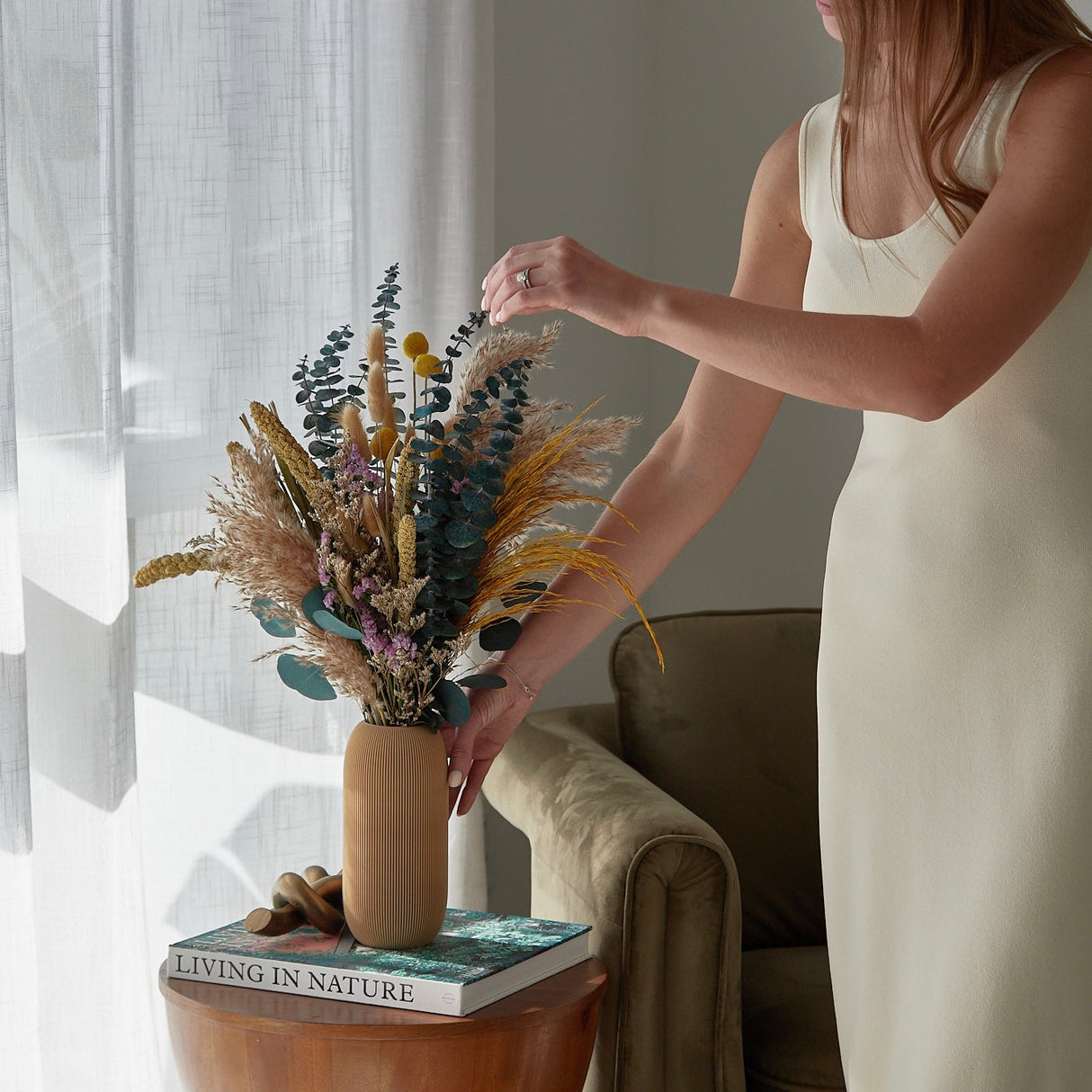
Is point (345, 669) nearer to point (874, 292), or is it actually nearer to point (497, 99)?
point (874, 292)

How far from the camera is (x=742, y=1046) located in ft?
5.50

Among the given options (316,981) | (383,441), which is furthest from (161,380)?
(316,981)

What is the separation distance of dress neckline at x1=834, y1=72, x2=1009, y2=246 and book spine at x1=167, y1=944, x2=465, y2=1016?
84 centimetres

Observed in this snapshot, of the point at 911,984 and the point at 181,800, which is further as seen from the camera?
the point at 181,800

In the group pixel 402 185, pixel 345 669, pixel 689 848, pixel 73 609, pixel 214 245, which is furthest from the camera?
pixel 402 185

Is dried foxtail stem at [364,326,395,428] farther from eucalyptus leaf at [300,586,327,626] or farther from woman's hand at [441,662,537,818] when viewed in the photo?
woman's hand at [441,662,537,818]

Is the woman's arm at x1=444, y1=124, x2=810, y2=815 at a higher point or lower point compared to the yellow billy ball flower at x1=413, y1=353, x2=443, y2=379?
lower

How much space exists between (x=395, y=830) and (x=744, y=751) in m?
0.89

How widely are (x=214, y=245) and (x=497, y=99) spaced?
2.61 ft

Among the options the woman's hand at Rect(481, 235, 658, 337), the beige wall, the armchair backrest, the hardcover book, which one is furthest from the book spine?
the beige wall

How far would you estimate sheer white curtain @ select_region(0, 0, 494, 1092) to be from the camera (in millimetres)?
1857

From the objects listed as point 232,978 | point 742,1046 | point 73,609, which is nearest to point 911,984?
point 742,1046

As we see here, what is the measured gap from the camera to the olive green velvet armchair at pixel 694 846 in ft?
5.25

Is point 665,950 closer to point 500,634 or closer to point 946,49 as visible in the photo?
point 500,634
